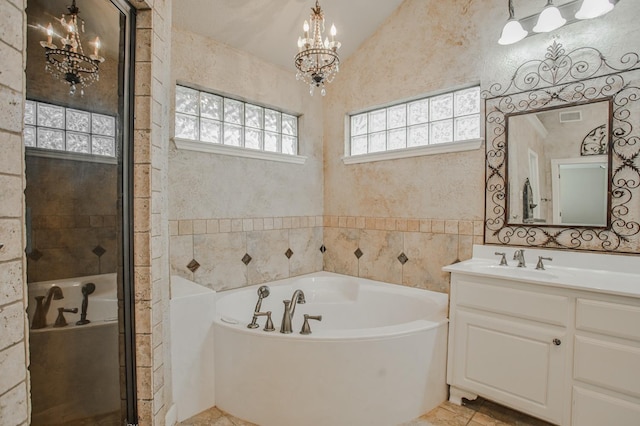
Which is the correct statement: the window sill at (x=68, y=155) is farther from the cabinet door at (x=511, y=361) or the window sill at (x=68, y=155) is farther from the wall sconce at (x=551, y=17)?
the wall sconce at (x=551, y=17)

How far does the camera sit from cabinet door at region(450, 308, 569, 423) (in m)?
1.73

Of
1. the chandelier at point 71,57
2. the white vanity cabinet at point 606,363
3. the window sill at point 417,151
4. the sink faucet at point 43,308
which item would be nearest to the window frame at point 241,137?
the window sill at point 417,151

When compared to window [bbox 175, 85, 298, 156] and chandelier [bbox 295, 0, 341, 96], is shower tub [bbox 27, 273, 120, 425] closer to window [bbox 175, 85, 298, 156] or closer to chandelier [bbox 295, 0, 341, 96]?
window [bbox 175, 85, 298, 156]

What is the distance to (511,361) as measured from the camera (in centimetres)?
187

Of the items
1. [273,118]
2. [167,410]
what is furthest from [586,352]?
[273,118]

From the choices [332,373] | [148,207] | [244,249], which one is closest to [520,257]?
[332,373]

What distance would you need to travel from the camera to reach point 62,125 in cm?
110

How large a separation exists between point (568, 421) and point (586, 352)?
1.28ft

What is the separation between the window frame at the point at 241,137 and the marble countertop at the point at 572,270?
6.00 ft

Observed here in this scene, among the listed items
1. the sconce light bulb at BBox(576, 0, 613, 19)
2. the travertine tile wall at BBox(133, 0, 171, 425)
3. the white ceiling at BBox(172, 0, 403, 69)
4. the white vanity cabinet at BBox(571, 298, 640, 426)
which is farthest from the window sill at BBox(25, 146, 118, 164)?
the sconce light bulb at BBox(576, 0, 613, 19)

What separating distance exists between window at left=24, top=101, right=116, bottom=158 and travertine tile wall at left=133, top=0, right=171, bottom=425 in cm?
15

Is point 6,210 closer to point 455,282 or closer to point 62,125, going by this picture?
point 62,125

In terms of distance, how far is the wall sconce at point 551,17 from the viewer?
188 centimetres

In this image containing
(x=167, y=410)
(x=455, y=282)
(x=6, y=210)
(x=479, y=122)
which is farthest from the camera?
(x=479, y=122)
